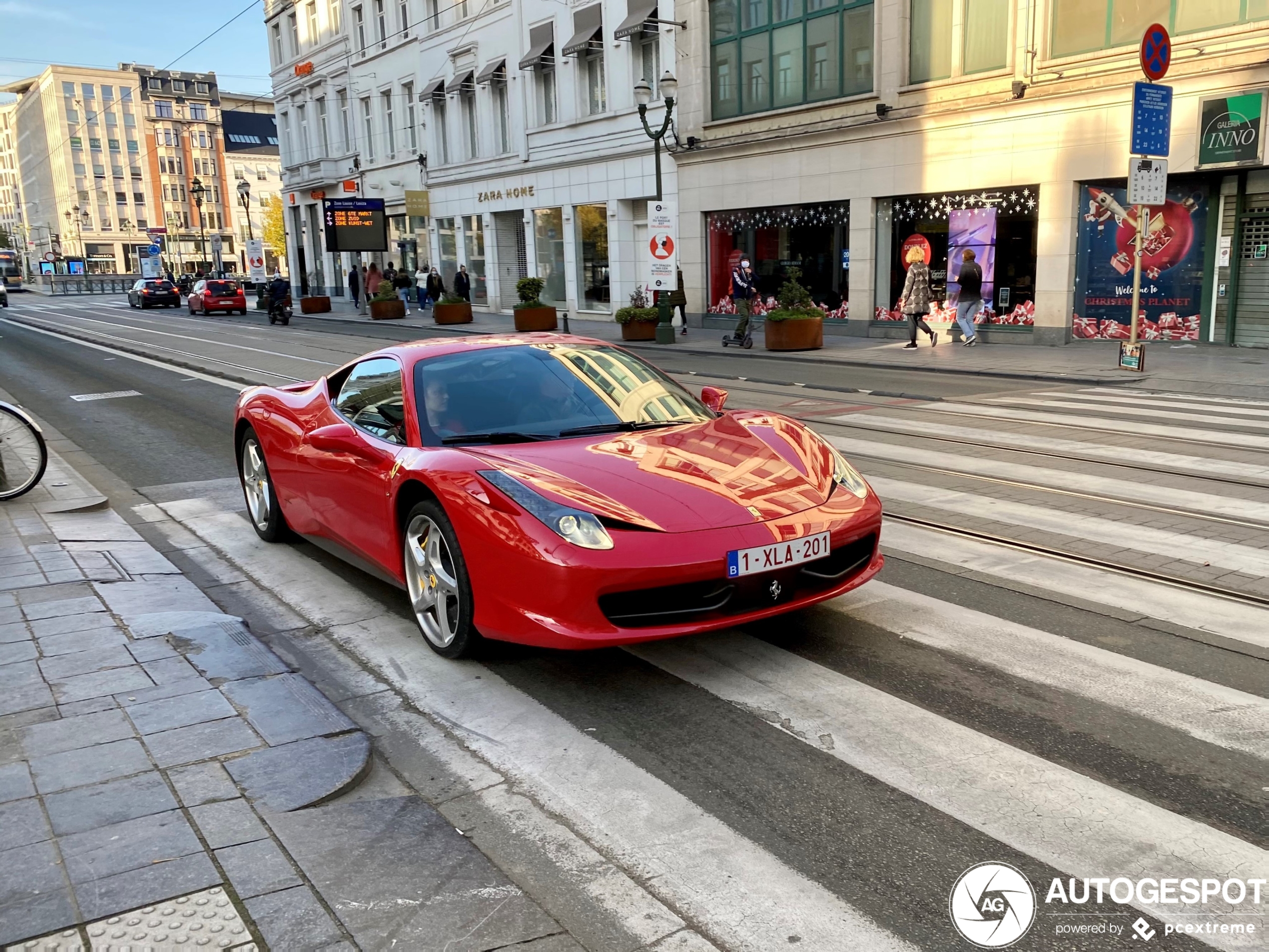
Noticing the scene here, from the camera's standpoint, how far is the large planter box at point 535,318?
30078 millimetres

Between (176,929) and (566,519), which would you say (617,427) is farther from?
(176,929)

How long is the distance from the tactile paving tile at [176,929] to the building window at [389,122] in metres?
47.6

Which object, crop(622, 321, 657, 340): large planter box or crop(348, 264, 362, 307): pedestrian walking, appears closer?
crop(622, 321, 657, 340): large planter box

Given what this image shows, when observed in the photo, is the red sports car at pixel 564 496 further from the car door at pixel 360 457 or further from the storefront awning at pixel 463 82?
the storefront awning at pixel 463 82

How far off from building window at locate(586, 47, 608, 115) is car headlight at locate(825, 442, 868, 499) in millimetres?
29679

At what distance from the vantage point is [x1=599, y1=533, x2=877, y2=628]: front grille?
405 cm

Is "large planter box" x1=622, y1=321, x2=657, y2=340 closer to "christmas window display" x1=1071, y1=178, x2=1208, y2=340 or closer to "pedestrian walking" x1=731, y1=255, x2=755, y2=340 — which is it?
"pedestrian walking" x1=731, y1=255, x2=755, y2=340

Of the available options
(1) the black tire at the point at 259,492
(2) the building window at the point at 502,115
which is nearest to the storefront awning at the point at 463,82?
(2) the building window at the point at 502,115

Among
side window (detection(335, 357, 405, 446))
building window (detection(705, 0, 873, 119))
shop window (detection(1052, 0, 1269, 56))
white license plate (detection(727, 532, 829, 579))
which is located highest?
building window (detection(705, 0, 873, 119))

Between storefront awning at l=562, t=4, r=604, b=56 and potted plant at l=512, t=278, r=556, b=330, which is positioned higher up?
storefront awning at l=562, t=4, r=604, b=56

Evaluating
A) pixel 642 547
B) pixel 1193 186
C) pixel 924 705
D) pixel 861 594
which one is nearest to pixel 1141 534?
pixel 861 594

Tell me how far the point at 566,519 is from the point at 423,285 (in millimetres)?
40509

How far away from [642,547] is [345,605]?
2.23 metres

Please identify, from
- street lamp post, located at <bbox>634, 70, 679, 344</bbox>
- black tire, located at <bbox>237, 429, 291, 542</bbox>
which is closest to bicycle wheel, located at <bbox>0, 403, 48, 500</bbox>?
black tire, located at <bbox>237, 429, 291, 542</bbox>
